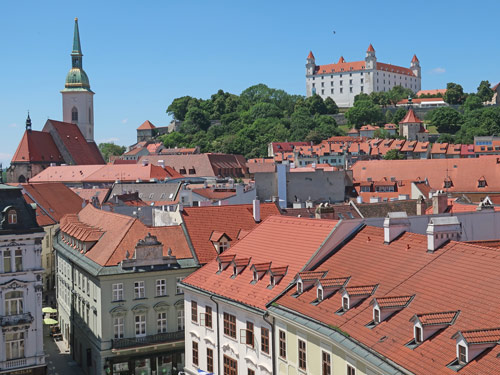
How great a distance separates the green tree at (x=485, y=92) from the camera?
181125 millimetres

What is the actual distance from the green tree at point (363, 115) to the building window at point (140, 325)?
14263 centimetres

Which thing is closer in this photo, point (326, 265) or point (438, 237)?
point (438, 237)

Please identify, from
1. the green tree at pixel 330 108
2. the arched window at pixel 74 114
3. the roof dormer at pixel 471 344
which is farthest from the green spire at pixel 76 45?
the roof dormer at pixel 471 344

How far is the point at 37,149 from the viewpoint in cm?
11388

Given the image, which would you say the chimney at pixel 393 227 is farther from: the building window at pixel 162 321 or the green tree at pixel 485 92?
the green tree at pixel 485 92

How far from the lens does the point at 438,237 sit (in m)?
20.6

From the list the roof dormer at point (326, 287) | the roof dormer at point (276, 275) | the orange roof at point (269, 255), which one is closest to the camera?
the roof dormer at point (326, 287)

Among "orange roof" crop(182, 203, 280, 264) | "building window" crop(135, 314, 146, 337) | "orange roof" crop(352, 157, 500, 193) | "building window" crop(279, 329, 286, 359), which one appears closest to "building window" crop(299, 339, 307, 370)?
"building window" crop(279, 329, 286, 359)

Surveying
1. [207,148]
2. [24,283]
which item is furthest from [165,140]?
[24,283]

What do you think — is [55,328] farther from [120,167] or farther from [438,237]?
[120,167]

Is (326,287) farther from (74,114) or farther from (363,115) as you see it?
(363,115)

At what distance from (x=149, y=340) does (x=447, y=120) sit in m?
137

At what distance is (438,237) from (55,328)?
32630 mm

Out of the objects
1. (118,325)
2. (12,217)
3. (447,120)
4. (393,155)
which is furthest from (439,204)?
(447,120)
